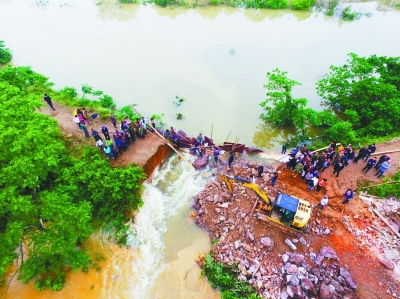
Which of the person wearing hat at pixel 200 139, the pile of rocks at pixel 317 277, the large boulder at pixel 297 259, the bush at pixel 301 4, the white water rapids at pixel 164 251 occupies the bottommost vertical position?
the white water rapids at pixel 164 251

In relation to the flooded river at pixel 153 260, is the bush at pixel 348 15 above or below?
above

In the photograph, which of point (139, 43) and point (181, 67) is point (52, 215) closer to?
point (181, 67)

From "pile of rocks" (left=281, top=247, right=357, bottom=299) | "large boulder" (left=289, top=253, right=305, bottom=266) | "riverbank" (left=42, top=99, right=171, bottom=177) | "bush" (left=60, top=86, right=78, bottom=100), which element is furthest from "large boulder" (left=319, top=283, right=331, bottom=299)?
"bush" (left=60, top=86, right=78, bottom=100)

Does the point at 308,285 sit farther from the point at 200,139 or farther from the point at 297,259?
the point at 200,139

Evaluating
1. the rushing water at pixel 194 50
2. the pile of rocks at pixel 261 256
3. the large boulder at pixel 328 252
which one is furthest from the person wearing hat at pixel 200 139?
the large boulder at pixel 328 252

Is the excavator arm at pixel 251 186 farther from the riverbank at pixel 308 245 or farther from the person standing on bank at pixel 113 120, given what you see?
the person standing on bank at pixel 113 120

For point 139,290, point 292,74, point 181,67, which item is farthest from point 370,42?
point 139,290

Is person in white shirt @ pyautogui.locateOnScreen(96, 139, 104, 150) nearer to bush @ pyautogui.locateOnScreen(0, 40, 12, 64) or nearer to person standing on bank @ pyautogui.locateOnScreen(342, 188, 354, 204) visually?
person standing on bank @ pyautogui.locateOnScreen(342, 188, 354, 204)
